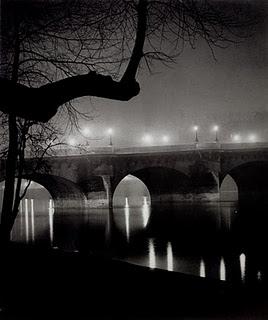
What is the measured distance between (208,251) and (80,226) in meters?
12.4

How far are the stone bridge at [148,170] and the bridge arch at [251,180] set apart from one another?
11.4ft

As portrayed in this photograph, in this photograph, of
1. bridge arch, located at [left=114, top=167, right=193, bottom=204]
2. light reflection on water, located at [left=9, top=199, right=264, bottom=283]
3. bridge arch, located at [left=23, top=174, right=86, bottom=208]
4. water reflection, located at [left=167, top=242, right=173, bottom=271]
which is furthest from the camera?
bridge arch, located at [left=114, top=167, right=193, bottom=204]

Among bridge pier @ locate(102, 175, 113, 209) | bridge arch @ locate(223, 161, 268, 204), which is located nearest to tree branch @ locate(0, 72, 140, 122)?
bridge pier @ locate(102, 175, 113, 209)

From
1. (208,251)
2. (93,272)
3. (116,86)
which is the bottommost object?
(208,251)

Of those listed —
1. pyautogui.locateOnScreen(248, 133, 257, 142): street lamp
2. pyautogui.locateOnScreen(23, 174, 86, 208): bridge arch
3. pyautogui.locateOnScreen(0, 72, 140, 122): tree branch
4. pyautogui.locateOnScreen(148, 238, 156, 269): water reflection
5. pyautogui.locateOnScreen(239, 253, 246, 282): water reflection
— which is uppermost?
pyautogui.locateOnScreen(248, 133, 257, 142): street lamp

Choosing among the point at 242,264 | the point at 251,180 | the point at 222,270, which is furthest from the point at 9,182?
the point at 251,180

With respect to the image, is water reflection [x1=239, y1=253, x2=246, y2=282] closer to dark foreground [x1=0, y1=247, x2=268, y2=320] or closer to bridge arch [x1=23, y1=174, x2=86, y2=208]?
dark foreground [x1=0, y1=247, x2=268, y2=320]

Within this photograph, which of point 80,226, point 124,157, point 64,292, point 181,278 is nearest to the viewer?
point 64,292

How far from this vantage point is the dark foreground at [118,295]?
6.04 m

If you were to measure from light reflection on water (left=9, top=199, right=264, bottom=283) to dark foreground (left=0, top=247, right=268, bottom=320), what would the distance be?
4.23 meters

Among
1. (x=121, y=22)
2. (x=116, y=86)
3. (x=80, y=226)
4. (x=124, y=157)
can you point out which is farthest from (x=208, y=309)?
(x=124, y=157)

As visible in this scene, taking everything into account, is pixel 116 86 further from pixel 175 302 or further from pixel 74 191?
pixel 74 191

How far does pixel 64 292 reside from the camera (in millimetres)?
7535

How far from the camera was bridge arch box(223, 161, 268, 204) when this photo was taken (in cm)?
4667
